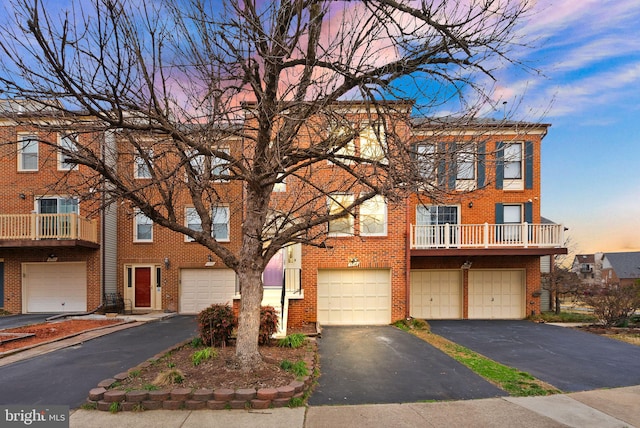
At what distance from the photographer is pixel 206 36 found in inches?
229

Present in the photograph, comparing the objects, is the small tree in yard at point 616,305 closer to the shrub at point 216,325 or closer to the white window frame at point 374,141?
the white window frame at point 374,141

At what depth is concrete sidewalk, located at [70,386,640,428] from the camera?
15.7 ft

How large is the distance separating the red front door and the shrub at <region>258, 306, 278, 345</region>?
1098 cm

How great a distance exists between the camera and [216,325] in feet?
26.9

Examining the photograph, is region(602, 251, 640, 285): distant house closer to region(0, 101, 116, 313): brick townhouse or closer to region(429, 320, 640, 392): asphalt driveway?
region(429, 320, 640, 392): asphalt driveway

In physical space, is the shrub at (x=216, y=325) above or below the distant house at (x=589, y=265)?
above

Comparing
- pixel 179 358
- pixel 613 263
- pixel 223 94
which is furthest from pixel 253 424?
pixel 613 263

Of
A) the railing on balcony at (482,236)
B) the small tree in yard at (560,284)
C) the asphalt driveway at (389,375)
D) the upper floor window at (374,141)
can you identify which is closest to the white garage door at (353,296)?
the railing on balcony at (482,236)

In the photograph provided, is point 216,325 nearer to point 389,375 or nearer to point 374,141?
point 389,375

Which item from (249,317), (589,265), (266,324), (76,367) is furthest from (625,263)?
(76,367)

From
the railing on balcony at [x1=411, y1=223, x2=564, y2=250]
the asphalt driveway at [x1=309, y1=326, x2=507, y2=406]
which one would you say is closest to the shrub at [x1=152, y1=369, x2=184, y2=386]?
the asphalt driveway at [x1=309, y1=326, x2=507, y2=406]

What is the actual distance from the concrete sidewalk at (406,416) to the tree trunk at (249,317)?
133 cm

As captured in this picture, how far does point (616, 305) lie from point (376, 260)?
8826mm

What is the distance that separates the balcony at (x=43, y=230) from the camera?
15062 mm
